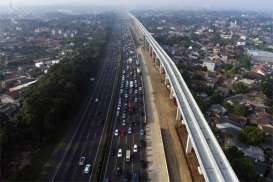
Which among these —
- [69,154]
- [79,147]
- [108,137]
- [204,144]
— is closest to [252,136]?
[204,144]

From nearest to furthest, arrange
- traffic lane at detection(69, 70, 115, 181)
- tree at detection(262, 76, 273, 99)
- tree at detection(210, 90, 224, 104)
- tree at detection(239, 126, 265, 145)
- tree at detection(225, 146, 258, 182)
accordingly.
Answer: tree at detection(225, 146, 258, 182)
traffic lane at detection(69, 70, 115, 181)
tree at detection(239, 126, 265, 145)
tree at detection(210, 90, 224, 104)
tree at detection(262, 76, 273, 99)

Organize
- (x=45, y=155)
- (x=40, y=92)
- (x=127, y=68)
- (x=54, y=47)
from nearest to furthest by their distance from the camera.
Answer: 1. (x=45, y=155)
2. (x=40, y=92)
3. (x=127, y=68)
4. (x=54, y=47)

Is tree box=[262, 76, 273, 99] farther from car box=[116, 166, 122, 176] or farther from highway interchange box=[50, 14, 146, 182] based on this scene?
car box=[116, 166, 122, 176]

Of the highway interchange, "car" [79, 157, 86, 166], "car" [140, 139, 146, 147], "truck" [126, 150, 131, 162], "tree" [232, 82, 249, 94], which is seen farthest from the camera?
"tree" [232, 82, 249, 94]

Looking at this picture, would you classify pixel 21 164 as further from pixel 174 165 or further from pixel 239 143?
pixel 239 143

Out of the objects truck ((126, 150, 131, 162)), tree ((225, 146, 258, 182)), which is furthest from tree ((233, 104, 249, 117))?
truck ((126, 150, 131, 162))

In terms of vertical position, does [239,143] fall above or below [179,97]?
below

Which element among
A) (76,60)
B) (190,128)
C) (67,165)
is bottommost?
(67,165)

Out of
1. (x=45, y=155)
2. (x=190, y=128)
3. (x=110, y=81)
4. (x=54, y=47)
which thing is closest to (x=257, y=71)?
(x=110, y=81)
